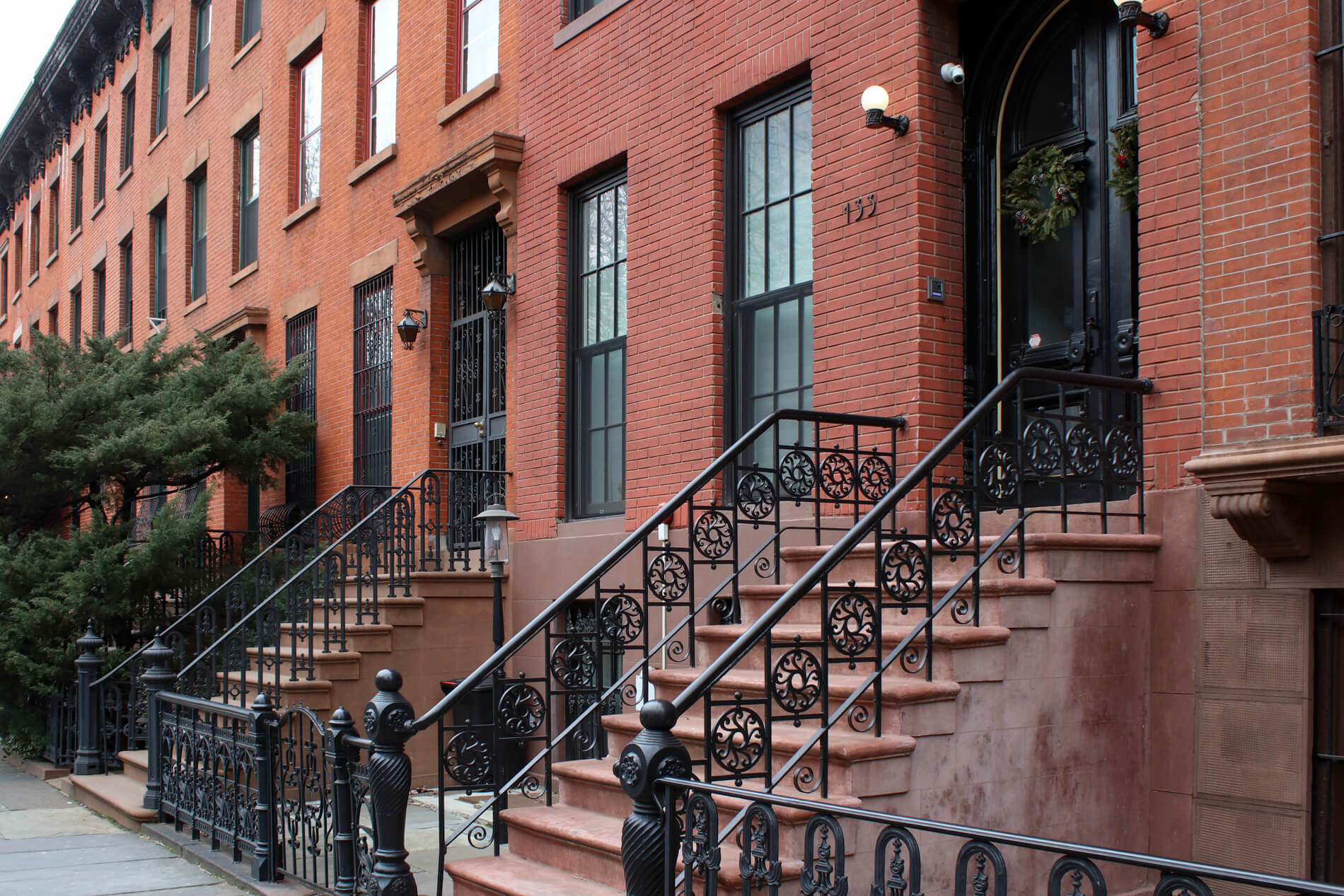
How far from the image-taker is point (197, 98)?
19.3 metres

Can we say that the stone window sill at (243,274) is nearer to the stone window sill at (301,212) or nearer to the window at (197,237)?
the stone window sill at (301,212)

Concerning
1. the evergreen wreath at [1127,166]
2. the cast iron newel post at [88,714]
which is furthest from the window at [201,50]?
the evergreen wreath at [1127,166]

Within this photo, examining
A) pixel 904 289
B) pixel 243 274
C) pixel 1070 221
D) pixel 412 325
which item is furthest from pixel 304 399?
pixel 1070 221

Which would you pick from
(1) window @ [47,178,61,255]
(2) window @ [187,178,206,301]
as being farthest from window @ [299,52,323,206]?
(1) window @ [47,178,61,255]

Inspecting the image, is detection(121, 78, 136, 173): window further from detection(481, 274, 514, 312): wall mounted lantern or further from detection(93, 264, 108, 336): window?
detection(481, 274, 514, 312): wall mounted lantern

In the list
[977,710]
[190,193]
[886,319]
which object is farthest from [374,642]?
[190,193]

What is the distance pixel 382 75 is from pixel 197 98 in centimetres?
639

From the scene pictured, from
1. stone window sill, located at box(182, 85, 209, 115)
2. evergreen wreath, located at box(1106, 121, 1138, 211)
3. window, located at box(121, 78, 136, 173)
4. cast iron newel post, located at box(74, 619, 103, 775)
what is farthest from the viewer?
window, located at box(121, 78, 136, 173)

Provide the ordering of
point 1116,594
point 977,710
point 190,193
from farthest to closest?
point 190,193
point 1116,594
point 977,710

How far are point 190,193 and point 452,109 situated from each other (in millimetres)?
8859

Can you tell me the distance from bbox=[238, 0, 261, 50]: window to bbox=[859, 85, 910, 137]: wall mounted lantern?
12.9m

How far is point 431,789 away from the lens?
11133 mm

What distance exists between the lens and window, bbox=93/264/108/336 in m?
24.0

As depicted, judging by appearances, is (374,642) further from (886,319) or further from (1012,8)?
(1012,8)
